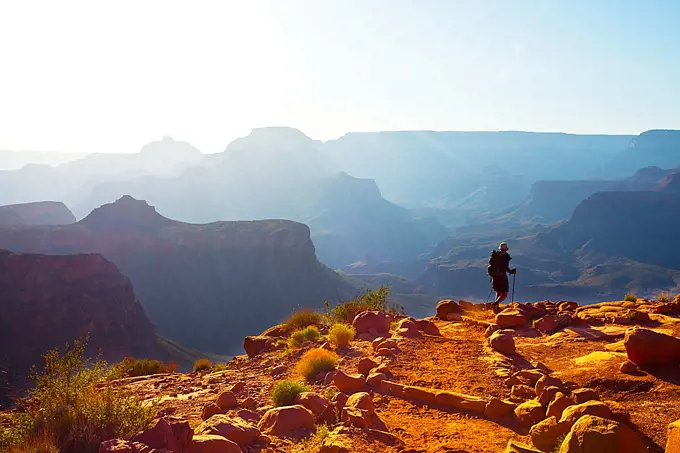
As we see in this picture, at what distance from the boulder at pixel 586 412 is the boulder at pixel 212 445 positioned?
3.49 metres

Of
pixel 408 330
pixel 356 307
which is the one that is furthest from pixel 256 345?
pixel 408 330

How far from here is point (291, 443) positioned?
5.32 metres

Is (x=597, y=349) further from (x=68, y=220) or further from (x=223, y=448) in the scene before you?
(x=68, y=220)

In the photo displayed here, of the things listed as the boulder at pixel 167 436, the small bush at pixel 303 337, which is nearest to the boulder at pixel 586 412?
the boulder at pixel 167 436

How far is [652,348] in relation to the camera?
6.64 meters

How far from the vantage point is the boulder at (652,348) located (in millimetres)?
6574

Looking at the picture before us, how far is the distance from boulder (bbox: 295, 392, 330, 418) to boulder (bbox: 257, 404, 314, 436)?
0.20 m

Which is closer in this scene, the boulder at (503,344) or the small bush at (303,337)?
the boulder at (503,344)

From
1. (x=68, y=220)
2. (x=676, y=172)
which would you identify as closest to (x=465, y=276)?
(x=676, y=172)

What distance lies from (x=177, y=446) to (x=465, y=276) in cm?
12810

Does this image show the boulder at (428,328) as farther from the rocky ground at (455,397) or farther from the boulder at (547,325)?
the boulder at (547,325)

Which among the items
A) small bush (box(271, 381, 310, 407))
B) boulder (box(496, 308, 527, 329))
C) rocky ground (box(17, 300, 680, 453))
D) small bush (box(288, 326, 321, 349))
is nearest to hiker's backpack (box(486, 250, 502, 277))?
boulder (box(496, 308, 527, 329))

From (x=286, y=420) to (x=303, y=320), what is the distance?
25.6ft

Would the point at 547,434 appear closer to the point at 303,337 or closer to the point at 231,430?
the point at 231,430
